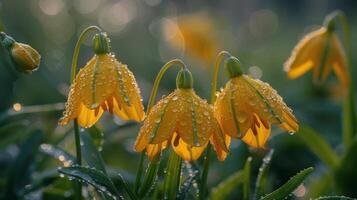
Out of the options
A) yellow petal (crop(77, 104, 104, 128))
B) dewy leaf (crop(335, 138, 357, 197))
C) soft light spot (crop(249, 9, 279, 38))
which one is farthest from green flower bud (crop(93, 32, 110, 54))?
soft light spot (crop(249, 9, 279, 38))

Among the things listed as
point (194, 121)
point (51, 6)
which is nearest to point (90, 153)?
point (194, 121)

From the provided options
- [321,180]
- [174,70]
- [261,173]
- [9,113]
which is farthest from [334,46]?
[174,70]

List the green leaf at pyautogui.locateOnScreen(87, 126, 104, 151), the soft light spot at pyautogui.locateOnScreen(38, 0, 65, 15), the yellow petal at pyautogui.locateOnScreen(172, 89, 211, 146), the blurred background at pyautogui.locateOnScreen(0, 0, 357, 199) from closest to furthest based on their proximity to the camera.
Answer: the yellow petal at pyautogui.locateOnScreen(172, 89, 211, 146) < the green leaf at pyautogui.locateOnScreen(87, 126, 104, 151) < the blurred background at pyautogui.locateOnScreen(0, 0, 357, 199) < the soft light spot at pyautogui.locateOnScreen(38, 0, 65, 15)

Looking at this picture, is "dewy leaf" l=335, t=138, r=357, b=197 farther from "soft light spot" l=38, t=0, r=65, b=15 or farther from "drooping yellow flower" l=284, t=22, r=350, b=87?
"soft light spot" l=38, t=0, r=65, b=15

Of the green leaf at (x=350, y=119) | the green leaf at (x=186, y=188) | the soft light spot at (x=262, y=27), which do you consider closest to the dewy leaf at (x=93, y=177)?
the green leaf at (x=186, y=188)

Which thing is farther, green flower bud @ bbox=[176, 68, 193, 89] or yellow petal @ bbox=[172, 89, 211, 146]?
green flower bud @ bbox=[176, 68, 193, 89]

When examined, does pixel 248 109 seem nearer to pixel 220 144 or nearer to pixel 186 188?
pixel 220 144

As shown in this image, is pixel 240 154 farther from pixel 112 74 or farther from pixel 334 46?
pixel 112 74
